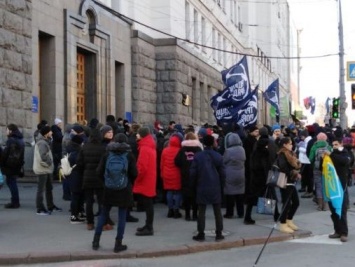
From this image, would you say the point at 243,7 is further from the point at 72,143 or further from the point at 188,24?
the point at 72,143

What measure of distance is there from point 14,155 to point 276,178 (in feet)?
17.7

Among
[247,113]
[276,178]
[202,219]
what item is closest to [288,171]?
[276,178]

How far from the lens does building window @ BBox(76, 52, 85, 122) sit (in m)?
20.0

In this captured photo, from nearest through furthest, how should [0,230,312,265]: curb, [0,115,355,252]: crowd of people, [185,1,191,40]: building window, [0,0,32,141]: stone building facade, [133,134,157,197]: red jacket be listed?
[0,230,312,265]: curb, [0,115,355,252]: crowd of people, [133,134,157,197]: red jacket, [0,0,32,141]: stone building facade, [185,1,191,40]: building window

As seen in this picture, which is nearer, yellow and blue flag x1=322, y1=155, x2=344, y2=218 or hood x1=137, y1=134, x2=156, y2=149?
yellow and blue flag x1=322, y1=155, x2=344, y2=218

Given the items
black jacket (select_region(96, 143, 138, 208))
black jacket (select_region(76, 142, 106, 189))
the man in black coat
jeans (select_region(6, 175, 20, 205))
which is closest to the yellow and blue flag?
the man in black coat

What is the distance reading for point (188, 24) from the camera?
2988 cm

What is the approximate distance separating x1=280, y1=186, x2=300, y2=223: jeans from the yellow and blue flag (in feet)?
1.86

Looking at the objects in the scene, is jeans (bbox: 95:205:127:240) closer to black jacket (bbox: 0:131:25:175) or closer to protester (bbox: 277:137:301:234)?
protester (bbox: 277:137:301:234)

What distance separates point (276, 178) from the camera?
32.8ft

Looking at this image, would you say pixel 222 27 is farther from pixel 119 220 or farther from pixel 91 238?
pixel 119 220

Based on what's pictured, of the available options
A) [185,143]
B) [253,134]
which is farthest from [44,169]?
[253,134]

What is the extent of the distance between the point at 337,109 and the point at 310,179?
531 inches

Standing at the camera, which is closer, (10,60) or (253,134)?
(253,134)
